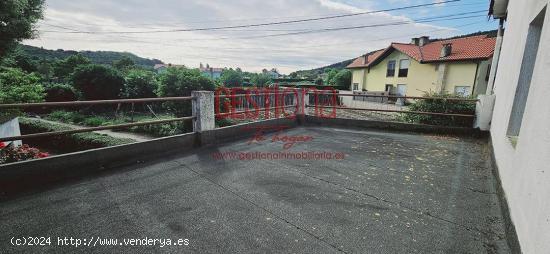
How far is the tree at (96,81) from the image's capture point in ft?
88.6

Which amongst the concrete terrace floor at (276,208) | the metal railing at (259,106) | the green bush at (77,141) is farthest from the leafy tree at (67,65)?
the concrete terrace floor at (276,208)

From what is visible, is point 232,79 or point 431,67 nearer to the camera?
point 431,67

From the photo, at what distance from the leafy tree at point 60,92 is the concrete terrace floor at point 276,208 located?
30.3 meters

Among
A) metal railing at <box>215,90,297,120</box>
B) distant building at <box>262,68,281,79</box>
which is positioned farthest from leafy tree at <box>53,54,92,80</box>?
metal railing at <box>215,90,297,120</box>

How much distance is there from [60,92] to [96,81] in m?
3.66

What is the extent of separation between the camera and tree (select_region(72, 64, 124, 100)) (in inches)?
1064

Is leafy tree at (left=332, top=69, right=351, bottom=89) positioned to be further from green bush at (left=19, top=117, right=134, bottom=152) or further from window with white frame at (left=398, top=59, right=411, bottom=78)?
green bush at (left=19, top=117, right=134, bottom=152)

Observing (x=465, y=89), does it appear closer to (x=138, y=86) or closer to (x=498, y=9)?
(x=498, y=9)

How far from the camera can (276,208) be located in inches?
118

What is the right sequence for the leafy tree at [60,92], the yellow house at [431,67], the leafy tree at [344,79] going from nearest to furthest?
the yellow house at [431,67], the leafy tree at [60,92], the leafy tree at [344,79]

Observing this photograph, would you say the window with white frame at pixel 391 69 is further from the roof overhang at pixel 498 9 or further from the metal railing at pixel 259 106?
the metal railing at pixel 259 106

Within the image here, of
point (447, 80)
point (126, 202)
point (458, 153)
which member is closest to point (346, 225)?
point (126, 202)

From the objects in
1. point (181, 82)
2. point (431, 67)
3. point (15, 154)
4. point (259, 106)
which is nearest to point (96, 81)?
point (181, 82)

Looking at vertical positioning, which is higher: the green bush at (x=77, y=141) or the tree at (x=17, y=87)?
the tree at (x=17, y=87)
